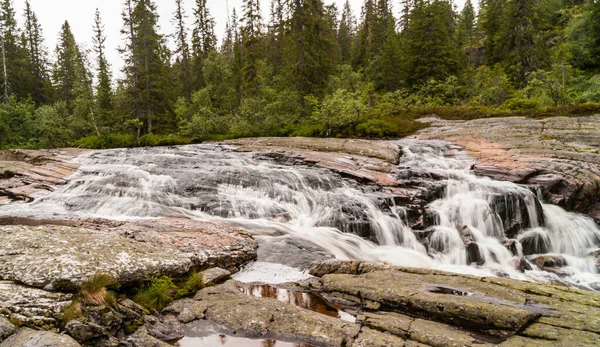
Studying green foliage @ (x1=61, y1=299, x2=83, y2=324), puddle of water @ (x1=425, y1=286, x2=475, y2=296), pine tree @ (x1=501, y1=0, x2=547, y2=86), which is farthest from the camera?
pine tree @ (x1=501, y1=0, x2=547, y2=86)

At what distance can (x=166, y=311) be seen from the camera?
4828mm

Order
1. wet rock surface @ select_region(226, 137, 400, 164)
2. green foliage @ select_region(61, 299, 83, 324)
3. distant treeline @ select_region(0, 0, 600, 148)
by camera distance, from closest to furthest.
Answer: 1. green foliage @ select_region(61, 299, 83, 324)
2. wet rock surface @ select_region(226, 137, 400, 164)
3. distant treeline @ select_region(0, 0, 600, 148)

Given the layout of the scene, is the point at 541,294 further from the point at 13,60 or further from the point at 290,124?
the point at 13,60

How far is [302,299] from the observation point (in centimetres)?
555

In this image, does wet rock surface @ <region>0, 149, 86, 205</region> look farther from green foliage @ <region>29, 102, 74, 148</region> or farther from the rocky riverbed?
→ green foliage @ <region>29, 102, 74, 148</region>

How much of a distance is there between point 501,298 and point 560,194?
28.9 ft

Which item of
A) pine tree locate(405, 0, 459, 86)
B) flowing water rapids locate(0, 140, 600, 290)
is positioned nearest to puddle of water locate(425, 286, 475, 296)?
flowing water rapids locate(0, 140, 600, 290)

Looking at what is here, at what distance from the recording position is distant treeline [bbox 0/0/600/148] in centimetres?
2478

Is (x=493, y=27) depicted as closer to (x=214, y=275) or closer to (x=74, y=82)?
(x=214, y=275)

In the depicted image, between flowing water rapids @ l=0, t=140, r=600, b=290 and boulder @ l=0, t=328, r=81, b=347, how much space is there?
384 cm

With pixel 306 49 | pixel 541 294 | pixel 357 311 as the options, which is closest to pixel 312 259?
pixel 357 311

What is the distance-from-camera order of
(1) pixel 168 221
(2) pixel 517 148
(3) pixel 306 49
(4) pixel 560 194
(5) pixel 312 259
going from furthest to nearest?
(3) pixel 306 49 < (2) pixel 517 148 < (4) pixel 560 194 < (1) pixel 168 221 < (5) pixel 312 259

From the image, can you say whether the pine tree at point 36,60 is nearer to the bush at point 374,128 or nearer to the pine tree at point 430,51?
the bush at point 374,128

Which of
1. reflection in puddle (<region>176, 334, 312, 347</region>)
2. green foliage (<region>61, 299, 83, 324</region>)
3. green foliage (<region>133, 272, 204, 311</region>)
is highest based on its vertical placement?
green foliage (<region>61, 299, 83, 324</region>)
